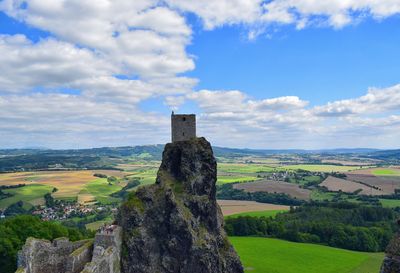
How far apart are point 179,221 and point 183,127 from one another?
1076 centimetres

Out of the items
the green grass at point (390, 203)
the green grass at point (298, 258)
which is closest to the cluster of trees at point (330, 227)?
the green grass at point (298, 258)

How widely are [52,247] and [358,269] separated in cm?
5510

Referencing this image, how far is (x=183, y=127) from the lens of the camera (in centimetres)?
4506

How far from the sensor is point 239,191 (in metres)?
159

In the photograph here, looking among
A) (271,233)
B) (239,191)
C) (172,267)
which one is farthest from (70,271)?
(239,191)

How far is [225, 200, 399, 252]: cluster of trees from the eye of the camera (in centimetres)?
8831

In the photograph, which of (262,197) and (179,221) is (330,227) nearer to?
(262,197)

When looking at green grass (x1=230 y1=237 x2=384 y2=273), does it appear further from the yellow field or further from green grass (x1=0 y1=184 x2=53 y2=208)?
green grass (x1=0 y1=184 x2=53 y2=208)

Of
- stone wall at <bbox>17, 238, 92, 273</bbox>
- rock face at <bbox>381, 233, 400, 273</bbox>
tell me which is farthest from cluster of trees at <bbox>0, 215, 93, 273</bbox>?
rock face at <bbox>381, 233, 400, 273</bbox>

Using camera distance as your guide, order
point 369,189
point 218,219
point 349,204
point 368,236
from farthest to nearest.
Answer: point 369,189
point 349,204
point 368,236
point 218,219

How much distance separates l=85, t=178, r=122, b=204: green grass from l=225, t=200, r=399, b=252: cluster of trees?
61.4m

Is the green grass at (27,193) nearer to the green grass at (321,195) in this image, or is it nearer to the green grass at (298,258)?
the green grass at (298,258)

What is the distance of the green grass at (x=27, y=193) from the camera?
133m

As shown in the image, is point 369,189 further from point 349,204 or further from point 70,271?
point 70,271
